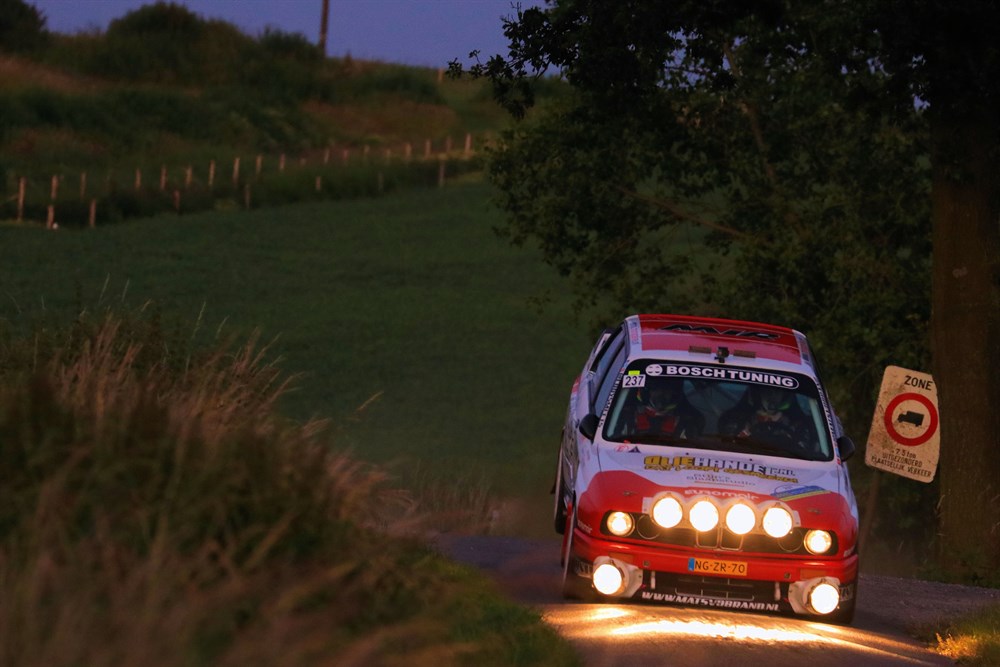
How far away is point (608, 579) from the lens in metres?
9.92

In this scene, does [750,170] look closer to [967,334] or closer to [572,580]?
[967,334]

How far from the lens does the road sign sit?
15148mm

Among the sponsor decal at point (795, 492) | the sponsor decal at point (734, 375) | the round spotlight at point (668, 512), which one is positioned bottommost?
the round spotlight at point (668, 512)

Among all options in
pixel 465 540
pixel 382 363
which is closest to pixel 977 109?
pixel 465 540

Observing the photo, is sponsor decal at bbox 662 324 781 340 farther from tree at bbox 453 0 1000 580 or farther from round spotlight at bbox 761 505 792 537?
tree at bbox 453 0 1000 580

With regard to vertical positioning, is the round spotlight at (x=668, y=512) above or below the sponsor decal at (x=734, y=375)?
below

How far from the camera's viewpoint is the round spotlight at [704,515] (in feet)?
32.2

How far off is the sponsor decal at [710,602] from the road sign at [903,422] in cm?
546

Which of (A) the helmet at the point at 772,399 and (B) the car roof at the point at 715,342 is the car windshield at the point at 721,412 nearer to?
(A) the helmet at the point at 772,399

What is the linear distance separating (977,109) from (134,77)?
72.6m

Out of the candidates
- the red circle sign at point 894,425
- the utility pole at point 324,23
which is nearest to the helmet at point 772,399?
the red circle sign at point 894,425

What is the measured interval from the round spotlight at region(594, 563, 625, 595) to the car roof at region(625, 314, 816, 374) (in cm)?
185

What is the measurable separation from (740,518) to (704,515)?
214 millimetres

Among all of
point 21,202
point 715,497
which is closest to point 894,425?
point 715,497
